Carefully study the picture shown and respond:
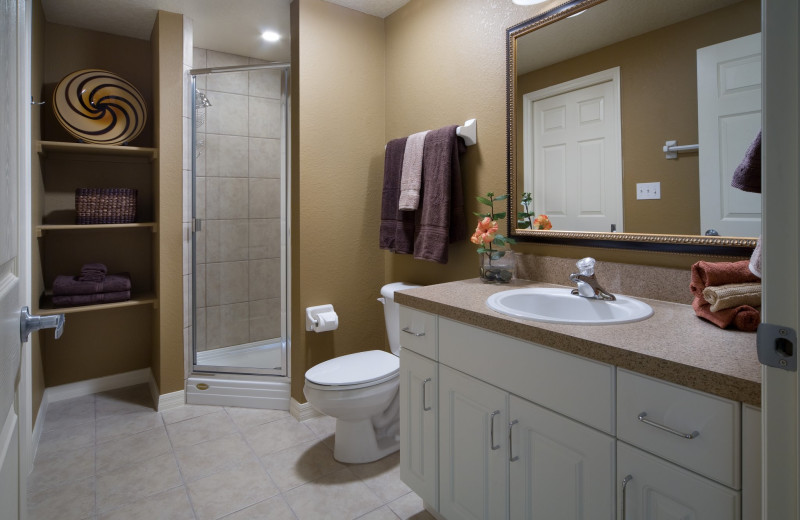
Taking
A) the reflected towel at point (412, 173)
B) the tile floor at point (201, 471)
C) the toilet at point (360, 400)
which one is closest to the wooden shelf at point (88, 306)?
the tile floor at point (201, 471)

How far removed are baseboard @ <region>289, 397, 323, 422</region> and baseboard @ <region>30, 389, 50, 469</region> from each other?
118cm

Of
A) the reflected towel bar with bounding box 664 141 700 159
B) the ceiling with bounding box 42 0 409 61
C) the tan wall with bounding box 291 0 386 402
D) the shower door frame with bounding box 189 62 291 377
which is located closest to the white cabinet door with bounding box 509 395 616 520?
the reflected towel bar with bounding box 664 141 700 159

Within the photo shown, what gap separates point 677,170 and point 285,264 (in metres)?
1.96

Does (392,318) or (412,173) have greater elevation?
(412,173)

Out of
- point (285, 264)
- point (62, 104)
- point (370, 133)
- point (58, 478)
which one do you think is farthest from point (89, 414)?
point (370, 133)

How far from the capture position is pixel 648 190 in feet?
4.74

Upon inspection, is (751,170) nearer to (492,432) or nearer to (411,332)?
(492,432)

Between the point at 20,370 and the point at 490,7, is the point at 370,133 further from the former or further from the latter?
the point at 20,370

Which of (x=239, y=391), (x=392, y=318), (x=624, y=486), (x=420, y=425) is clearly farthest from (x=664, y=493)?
(x=239, y=391)

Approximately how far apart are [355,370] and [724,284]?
1.44 meters

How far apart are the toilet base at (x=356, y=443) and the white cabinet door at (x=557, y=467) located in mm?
928

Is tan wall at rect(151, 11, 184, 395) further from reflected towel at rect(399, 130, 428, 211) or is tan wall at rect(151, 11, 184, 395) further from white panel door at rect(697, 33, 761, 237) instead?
white panel door at rect(697, 33, 761, 237)

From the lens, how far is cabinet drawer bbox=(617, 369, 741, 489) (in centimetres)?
80

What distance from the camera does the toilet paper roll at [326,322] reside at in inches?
91.9
